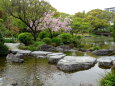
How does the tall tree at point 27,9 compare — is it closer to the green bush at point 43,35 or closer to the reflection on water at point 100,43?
the green bush at point 43,35

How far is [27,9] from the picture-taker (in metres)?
16.3

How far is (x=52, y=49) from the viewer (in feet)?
47.0

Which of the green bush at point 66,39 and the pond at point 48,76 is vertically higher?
the green bush at point 66,39

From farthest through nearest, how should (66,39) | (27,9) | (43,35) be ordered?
(43,35) < (66,39) < (27,9)

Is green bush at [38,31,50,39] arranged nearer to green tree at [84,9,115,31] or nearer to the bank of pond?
the bank of pond

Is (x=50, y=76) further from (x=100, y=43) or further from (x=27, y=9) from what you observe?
(x=100, y=43)

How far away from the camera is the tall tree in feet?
52.0

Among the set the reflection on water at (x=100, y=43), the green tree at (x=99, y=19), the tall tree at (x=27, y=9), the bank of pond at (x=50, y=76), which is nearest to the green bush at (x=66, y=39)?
the reflection on water at (x=100, y=43)

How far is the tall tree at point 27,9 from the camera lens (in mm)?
15852

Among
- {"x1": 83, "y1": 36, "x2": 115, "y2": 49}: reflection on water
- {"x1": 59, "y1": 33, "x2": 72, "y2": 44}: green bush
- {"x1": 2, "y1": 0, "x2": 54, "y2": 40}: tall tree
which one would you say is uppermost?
{"x1": 2, "y1": 0, "x2": 54, "y2": 40}: tall tree

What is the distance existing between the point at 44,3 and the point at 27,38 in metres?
3.88

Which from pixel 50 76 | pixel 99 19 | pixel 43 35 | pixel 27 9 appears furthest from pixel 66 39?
A: pixel 99 19

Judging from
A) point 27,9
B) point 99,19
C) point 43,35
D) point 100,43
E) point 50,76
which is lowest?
point 50,76

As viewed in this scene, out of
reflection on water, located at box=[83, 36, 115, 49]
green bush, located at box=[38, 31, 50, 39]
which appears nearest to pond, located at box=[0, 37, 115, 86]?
reflection on water, located at box=[83, 36, 115, 49]
